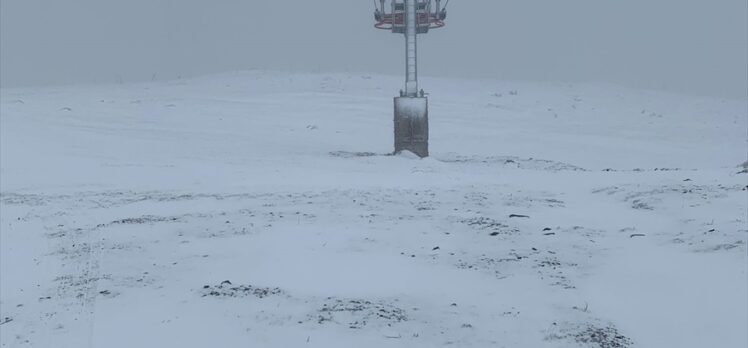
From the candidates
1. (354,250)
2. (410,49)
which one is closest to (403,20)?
(410,49)

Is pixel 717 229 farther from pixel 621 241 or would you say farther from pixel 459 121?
pixel 459 121

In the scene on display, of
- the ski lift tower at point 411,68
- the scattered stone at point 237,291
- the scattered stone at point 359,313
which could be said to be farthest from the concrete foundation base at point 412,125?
the scattered stone at point 359,313

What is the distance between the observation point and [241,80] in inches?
1421

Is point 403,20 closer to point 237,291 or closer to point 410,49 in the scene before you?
point 410,49

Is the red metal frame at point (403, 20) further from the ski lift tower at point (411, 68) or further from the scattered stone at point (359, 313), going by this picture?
the scattered stone at point (359, 313)

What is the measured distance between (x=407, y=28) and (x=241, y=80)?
21.1m

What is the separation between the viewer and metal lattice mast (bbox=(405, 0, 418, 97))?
15.8 meters

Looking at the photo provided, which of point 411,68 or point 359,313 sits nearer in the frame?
point 359,313

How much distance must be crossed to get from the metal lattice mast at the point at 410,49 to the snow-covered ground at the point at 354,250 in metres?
1.56

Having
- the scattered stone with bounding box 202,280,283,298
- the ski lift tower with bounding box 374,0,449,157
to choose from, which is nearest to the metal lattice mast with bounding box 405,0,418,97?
the ski lift tower with bounding box 374,0,449,157

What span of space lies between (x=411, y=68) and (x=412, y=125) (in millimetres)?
1147

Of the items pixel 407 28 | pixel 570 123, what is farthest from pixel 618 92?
pixel 407 28

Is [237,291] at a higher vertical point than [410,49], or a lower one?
lower

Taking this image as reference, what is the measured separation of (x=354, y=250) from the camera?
271 inches
